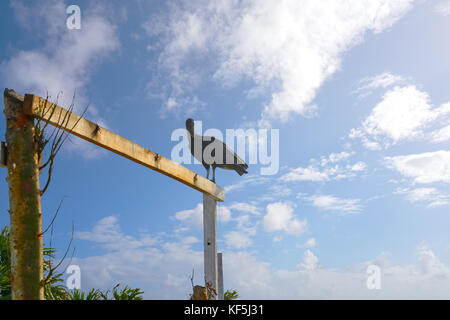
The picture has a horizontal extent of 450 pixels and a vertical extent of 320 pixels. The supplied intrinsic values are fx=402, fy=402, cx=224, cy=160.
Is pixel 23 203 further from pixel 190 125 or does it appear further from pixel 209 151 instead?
pixel 209 151

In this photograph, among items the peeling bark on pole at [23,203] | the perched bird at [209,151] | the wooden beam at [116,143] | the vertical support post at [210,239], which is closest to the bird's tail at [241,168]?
the perched bird at [209,151]

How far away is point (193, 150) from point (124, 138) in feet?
7.22

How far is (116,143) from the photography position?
4.27 m

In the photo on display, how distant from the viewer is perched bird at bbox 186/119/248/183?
6488mm

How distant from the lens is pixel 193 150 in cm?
652

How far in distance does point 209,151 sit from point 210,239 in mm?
1424

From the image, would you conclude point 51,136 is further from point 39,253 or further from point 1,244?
point 1,244

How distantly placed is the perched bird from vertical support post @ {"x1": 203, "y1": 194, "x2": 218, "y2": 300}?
46 cm

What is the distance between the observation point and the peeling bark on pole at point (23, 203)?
10.1 ft

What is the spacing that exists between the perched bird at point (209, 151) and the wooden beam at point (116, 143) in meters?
0.46

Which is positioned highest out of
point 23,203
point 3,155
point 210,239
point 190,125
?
point 190,125

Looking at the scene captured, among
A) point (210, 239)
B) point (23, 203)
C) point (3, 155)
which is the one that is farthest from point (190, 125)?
point (23, 203)

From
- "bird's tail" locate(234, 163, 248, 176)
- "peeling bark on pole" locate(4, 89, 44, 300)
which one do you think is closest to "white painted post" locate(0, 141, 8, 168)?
"peeling bark on pole" locate(4, 89, 44, 300)
